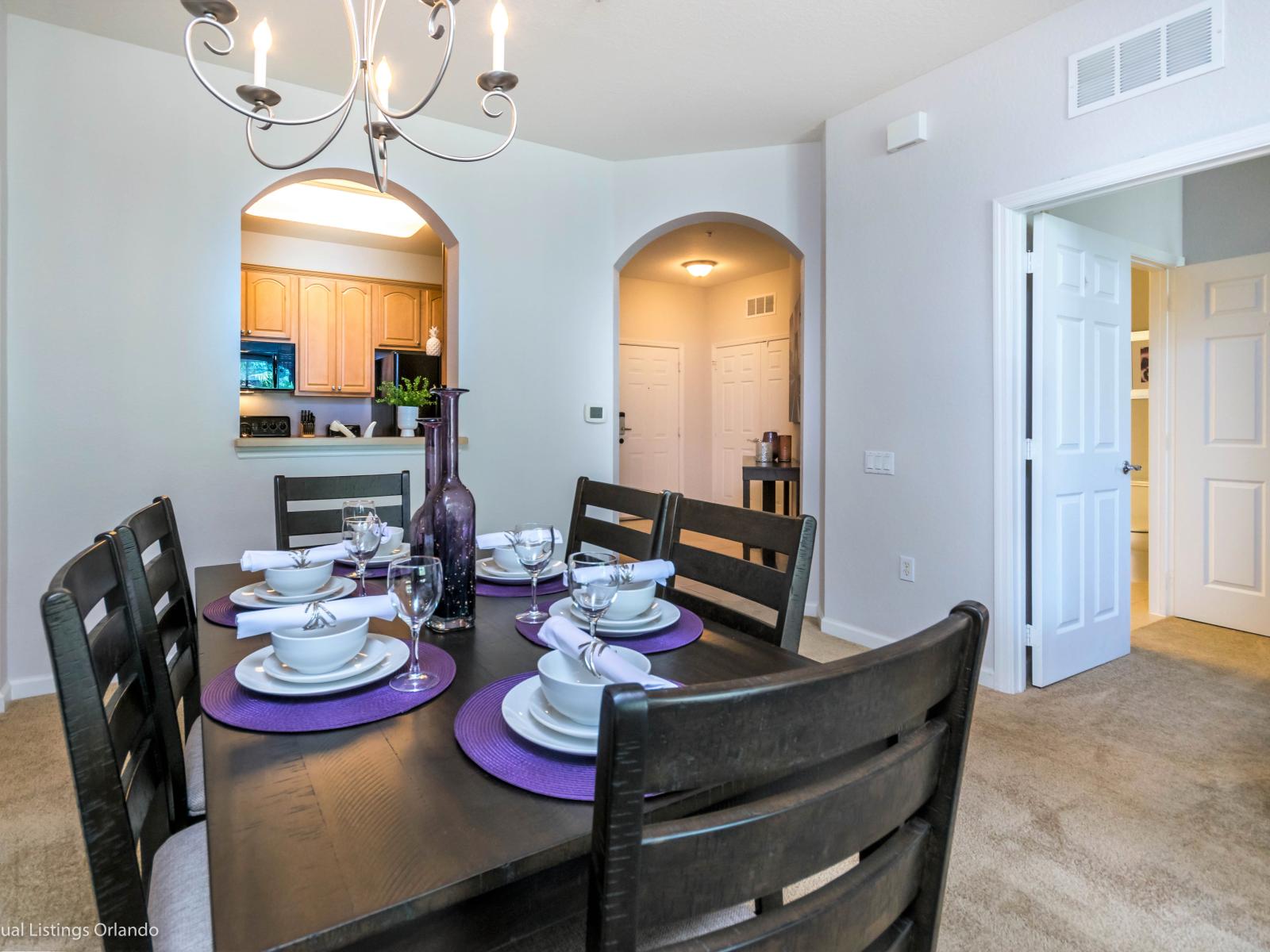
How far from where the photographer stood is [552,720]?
2.67 feet

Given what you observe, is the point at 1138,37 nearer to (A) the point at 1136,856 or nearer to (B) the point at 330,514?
(A) the point at 1136,856

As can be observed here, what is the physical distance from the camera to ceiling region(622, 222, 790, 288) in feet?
18.8

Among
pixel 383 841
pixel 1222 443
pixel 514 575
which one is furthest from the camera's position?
pixel 1222 443

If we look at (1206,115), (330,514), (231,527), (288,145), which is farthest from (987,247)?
(231,527)

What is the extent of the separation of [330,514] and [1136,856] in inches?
95.0

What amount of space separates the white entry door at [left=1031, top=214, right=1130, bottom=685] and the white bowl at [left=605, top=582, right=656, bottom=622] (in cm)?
216

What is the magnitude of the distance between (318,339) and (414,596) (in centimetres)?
536

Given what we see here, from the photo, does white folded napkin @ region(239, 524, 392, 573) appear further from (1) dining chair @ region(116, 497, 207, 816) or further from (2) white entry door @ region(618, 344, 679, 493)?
(2) white entry door @ region(618, 344, 679, 493)

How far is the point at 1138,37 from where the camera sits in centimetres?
229

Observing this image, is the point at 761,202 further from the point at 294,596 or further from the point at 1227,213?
the point at 294,596

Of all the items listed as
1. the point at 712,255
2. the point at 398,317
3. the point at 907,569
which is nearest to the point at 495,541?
the point at 907,569

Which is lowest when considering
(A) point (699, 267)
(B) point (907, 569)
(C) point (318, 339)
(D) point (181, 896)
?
(D) point (181, 896)

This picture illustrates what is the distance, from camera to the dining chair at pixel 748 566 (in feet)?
4.23

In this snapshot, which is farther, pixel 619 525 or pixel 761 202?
pixel 761 202
